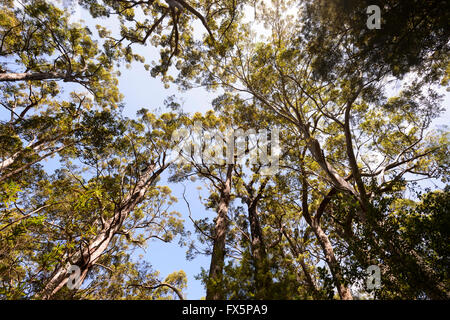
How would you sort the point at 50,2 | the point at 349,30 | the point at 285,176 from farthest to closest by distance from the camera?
1. the point at 285,176
2. the point at 50,2
3. the point at 349,30

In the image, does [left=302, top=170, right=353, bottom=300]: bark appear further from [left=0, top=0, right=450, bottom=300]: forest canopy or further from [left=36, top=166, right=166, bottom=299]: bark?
[left=36, top=166, right=166, bottom=299]: bark

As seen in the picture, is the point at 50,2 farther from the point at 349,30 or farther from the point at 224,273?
the point at 224,273

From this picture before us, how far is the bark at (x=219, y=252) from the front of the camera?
3119 mm

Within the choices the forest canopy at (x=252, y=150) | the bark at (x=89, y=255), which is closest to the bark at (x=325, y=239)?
the forest canopy at (x=252, y=150)

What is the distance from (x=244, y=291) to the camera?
3.00 metres

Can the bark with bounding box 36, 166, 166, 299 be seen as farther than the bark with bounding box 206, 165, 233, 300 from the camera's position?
Yes

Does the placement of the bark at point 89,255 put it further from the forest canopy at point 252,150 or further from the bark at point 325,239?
the bark at point 325,239

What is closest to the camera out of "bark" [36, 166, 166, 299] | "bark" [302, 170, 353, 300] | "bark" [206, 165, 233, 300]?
"bark" [206, 165, 233, 300]

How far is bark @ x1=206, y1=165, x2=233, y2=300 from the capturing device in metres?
3.12

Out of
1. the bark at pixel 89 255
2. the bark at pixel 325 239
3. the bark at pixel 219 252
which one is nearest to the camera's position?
the bark at pixel 219 252

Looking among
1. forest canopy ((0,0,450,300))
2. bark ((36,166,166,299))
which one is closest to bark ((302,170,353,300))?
forest canopy ((0,0,450,300))
